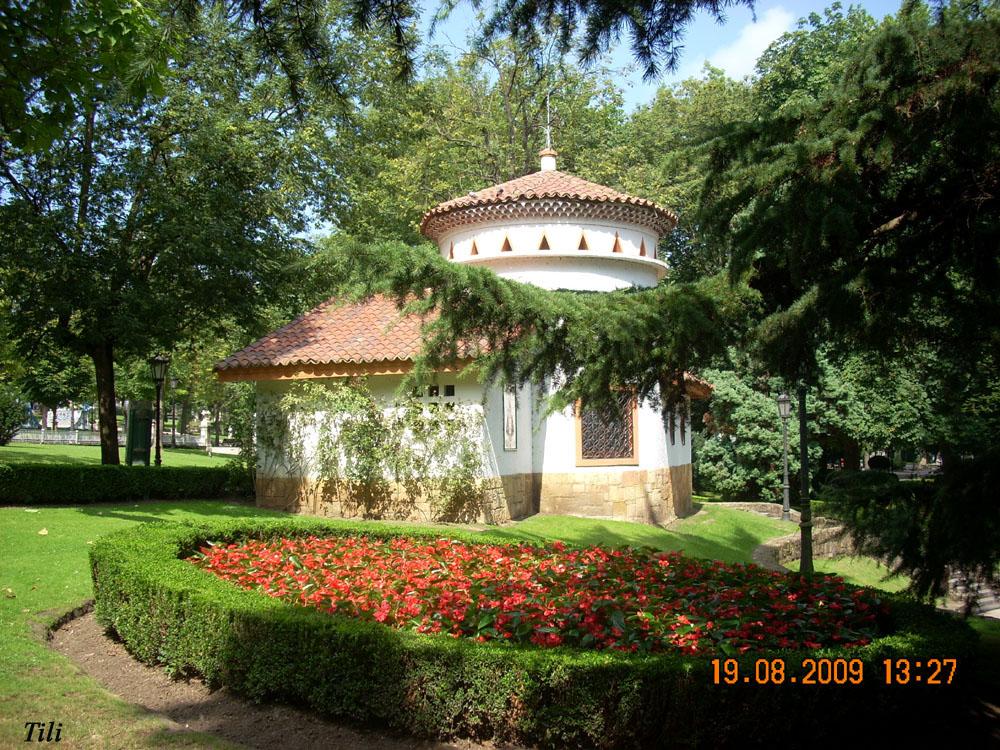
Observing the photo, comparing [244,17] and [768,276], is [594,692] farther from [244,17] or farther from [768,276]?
[244,17]

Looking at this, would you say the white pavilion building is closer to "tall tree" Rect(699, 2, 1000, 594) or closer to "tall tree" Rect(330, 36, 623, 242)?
"tall tree" Rect(330, 36, 623, 242)

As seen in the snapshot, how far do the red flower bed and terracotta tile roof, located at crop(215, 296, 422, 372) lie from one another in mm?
6625

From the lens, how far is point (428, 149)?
1195 inches

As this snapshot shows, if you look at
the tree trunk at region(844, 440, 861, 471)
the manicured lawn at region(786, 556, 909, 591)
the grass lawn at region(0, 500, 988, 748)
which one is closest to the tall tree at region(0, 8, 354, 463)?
the grass lawn at region(0, 500, 988, 748)

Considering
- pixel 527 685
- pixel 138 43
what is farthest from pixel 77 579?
pixel 527 685

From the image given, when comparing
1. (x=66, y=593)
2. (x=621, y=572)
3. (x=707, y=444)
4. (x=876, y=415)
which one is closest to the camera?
(x=621, y=572)

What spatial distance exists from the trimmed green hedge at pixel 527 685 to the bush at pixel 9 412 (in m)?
33.2

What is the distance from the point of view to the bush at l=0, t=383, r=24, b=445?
34.0 m

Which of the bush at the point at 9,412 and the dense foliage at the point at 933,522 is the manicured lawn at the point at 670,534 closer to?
the dense foliage at the point at 933,522

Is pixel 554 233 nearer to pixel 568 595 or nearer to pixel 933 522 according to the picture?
pixel 568 595

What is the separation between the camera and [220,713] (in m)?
6.03

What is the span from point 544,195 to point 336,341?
19.7 ft

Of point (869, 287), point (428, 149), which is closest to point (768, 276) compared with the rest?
point (869, 287)

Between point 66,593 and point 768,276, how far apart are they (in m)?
8.74
